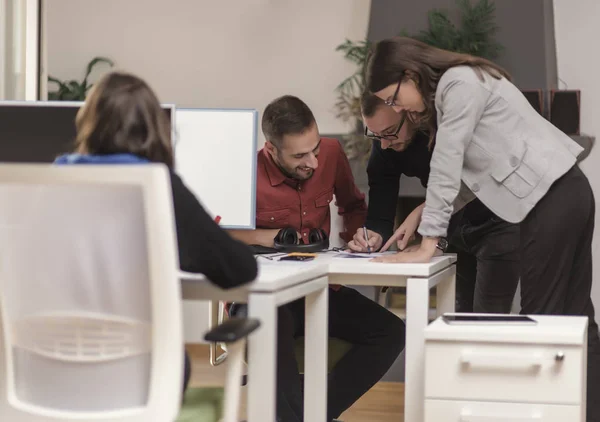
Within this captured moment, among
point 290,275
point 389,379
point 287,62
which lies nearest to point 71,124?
point 290,275

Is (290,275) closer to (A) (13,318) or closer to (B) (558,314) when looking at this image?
(A) (13,318)

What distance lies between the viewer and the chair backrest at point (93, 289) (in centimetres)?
140

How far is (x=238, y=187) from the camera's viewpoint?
115 inches

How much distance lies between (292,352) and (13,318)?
3.54 feet

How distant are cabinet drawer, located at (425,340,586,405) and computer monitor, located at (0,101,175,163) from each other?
1375mm

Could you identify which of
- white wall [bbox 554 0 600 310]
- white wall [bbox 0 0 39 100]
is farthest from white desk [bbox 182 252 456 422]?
white wall [bbox 554 0 600 310]

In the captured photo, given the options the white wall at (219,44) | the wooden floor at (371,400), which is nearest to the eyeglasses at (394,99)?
the wooden floor at (371,400)

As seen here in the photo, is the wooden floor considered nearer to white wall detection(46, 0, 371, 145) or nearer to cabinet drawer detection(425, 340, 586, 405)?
cabinet drawer detection(425, 340, 586, 405)

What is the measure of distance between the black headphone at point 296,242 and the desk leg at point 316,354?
1.10ft

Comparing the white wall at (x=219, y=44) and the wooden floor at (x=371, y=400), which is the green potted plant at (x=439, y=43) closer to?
the white wall at (x=219, y=44)

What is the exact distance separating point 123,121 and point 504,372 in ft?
3.08

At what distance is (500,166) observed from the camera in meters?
2.26

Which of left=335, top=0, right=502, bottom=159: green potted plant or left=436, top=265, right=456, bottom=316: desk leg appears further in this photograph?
left=335, top=0, right=502, bottom=159: green potted plant

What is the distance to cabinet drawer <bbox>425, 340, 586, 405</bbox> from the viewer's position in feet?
6.07
